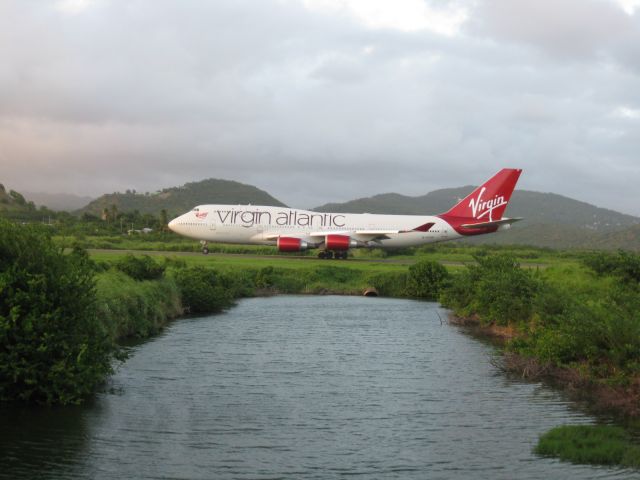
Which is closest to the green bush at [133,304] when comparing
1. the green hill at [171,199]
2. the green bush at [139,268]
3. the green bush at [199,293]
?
the green bush at [139,268]

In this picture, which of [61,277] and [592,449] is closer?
[592,449]

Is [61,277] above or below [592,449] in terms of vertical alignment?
above

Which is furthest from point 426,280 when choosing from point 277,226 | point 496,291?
point 496,291

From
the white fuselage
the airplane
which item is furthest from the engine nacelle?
the white fuselage

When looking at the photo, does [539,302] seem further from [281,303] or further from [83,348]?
[281,303]

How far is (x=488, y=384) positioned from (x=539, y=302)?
5044mm

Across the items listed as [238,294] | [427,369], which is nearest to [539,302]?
[427,369]

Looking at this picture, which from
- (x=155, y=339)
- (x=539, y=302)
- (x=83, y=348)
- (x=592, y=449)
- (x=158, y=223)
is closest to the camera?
(x=592, y=449)

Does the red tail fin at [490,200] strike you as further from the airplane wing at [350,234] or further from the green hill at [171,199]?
the green hill at [171,199]

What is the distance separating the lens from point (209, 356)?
2123 centimetres

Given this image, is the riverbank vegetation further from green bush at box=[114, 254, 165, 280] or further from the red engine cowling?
the red engine cowling

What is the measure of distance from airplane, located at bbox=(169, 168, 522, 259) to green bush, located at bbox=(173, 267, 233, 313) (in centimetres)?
1702

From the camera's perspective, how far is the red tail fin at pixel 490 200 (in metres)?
56.5

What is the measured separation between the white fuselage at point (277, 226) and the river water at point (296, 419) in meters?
28.5
